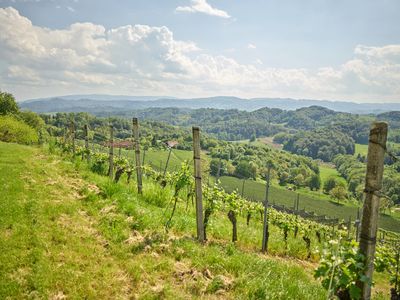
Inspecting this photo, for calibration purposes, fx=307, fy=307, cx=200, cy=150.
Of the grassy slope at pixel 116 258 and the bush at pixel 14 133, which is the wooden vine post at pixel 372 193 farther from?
the bush at pixel 14 133

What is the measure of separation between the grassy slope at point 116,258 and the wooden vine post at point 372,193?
1940mm

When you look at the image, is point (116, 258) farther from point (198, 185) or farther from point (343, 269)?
point (343, 269)

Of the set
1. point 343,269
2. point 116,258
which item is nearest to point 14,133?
point 116,258

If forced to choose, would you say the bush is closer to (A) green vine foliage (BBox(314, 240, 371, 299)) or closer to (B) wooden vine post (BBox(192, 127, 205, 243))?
(B) wooden vine post (BBox(192, 127, 205, 243))

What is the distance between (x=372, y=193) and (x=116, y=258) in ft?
18.5

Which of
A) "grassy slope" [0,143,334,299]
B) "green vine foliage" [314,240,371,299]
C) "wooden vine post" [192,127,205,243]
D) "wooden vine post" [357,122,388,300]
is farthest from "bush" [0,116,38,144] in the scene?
"wooden vine post" [357,122,388,300]

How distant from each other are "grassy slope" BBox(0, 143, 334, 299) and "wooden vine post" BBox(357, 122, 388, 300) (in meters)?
1.94

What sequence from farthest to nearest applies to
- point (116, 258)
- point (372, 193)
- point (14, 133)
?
point (14, 133) < point (116, 258) < point (372, 193)

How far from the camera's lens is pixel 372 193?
4.72m

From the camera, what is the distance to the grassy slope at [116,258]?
19.7 ft

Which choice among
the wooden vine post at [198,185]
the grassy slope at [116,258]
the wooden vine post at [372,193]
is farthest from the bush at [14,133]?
the wooden vine post at [372,193]

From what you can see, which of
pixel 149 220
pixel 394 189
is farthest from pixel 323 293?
pixel 394 189

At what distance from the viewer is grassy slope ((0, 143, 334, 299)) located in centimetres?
600

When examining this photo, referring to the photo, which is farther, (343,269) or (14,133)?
(14,133)
